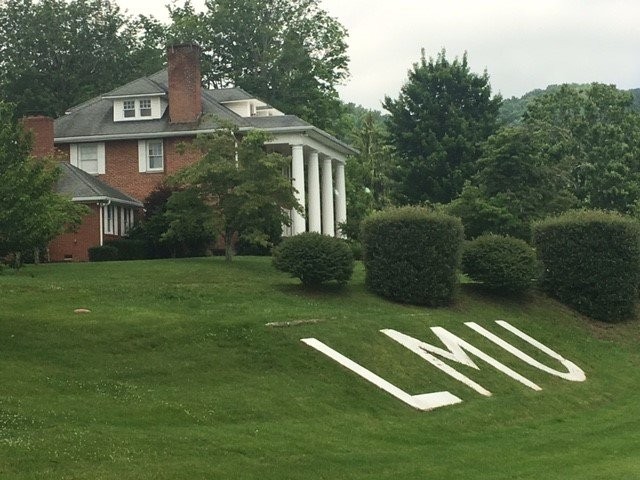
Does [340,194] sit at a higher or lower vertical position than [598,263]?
higher

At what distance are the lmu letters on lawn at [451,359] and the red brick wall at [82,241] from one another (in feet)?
61.7

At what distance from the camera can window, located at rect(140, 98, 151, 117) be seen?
1847 inches

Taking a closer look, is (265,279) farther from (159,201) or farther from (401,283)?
(159,201)

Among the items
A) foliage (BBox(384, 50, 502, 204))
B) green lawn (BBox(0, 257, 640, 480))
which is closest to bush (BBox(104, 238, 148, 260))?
green lawn (BBox(0, 257, 640, 480))

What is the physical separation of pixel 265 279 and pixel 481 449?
50.8 ft

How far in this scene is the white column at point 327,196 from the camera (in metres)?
48.8

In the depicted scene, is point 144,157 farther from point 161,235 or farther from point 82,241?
point 161,235

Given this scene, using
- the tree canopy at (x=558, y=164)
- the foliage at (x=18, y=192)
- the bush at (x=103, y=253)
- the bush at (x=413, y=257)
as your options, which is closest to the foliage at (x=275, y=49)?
the tree canopy at (x=558, y=164)

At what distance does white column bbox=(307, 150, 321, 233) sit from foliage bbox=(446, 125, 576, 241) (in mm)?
6098

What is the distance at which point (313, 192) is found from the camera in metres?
46.0

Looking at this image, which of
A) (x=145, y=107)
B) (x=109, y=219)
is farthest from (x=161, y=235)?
(x=145, y=107)

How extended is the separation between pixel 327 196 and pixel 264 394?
3268cm

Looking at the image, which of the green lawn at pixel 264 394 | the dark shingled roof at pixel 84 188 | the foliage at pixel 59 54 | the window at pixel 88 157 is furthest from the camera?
the foliage at pixel 59 54

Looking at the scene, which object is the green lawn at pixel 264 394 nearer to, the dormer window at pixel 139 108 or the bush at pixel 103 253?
the bush at pixel 103 253
